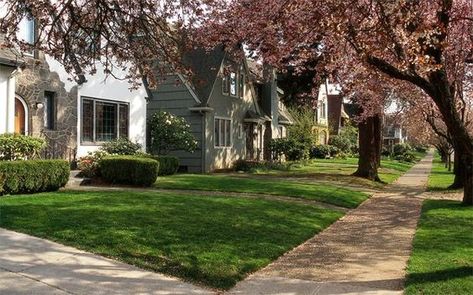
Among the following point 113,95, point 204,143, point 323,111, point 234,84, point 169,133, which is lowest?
point 204,143

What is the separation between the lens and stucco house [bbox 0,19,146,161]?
53.4ft

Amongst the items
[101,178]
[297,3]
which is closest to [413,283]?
[297,3]

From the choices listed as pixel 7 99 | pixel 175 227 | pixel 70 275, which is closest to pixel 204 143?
pixel 7 99

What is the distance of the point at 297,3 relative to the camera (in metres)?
8.38

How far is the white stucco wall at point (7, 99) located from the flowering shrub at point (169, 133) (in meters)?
8.46

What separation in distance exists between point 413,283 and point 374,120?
69.9 ft

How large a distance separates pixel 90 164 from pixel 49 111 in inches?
101

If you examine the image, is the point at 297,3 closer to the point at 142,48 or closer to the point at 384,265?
the point at 142,48

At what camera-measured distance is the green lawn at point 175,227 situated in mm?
7051

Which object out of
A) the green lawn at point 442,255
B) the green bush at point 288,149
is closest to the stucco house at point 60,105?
the green lawn at point 442,255

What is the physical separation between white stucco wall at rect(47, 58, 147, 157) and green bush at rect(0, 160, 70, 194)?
4704mm

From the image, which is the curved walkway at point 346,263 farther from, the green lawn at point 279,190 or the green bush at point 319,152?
the green bush at point 319,152

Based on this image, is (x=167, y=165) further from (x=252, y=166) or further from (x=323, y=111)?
(x=323, y=111)

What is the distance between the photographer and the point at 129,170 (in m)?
16.7
